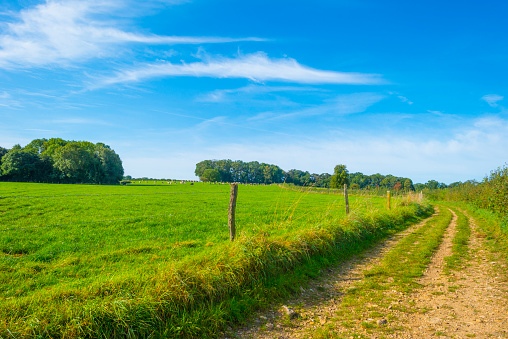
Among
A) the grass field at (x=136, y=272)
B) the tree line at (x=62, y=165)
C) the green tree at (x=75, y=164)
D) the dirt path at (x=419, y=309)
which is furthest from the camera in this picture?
the green tree at (x=75, y=164)

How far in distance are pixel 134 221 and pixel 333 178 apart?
3774 inches

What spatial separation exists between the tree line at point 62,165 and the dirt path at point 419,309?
80259mm

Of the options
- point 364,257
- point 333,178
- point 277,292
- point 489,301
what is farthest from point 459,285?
point 333,178

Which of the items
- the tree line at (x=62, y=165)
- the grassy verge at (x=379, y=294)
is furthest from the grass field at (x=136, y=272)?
the tree line at (x=62, y=165)

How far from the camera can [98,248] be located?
8141mm

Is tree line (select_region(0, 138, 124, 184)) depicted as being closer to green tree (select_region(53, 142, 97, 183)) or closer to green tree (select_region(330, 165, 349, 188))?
green tree (select_region(53, 142, 97, 183))

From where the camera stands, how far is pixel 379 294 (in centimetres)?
582

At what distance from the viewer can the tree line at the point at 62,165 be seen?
66875mm

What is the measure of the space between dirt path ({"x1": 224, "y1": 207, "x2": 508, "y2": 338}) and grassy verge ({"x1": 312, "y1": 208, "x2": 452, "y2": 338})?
0.04 meters

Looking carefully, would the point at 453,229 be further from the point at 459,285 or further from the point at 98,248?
the point at 98,248

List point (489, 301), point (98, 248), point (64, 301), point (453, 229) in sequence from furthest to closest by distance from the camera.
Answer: point (453, 229) < point (98, 248) < point (489, 301) < point (64, 301)

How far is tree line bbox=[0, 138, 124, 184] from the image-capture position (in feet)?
219

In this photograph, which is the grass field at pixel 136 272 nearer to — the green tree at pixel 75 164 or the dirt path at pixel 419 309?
the dirt path at pixel 419 309

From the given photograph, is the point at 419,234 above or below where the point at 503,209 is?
below
